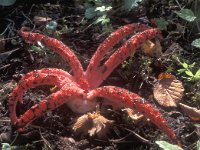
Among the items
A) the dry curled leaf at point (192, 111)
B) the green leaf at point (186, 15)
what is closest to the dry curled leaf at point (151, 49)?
the green leaf at point (186, 15)

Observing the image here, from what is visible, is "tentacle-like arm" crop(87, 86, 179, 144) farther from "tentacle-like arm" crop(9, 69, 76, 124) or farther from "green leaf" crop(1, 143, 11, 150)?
"green leaf" crop(1, 143, 11, 150)

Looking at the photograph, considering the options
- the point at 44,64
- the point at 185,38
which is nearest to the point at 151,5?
the point at 185,38

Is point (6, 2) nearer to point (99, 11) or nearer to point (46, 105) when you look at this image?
point (99, 11)

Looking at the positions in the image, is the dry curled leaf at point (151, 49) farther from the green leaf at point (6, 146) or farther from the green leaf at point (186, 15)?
the green leaf at point (6, 146)

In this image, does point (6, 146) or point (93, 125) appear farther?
point (93, 125)

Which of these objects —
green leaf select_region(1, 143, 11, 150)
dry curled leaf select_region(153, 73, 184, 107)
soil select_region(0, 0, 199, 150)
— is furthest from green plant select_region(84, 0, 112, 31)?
green leaf select_region(1, 143, 11, 150)

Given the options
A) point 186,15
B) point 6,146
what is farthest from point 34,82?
point 186,15
